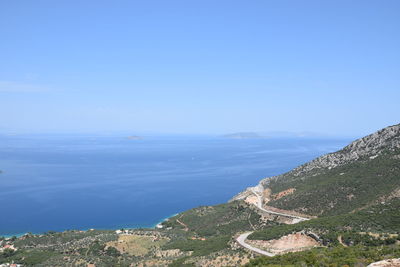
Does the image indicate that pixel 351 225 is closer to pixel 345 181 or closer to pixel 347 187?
pixel 347 187

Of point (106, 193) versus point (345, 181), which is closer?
point (345, 181)

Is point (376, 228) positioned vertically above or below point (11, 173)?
above

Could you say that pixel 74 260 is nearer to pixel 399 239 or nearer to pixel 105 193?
pixel 399 239

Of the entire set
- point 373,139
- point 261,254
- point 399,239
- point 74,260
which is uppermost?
point 373,139

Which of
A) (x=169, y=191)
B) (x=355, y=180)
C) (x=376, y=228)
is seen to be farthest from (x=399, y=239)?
(x=169, y=191)

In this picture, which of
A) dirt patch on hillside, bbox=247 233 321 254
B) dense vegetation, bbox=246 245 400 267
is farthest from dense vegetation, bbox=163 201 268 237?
dense vegetation, bbox=246 245 400 267

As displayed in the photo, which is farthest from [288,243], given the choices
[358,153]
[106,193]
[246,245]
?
[106,193]
